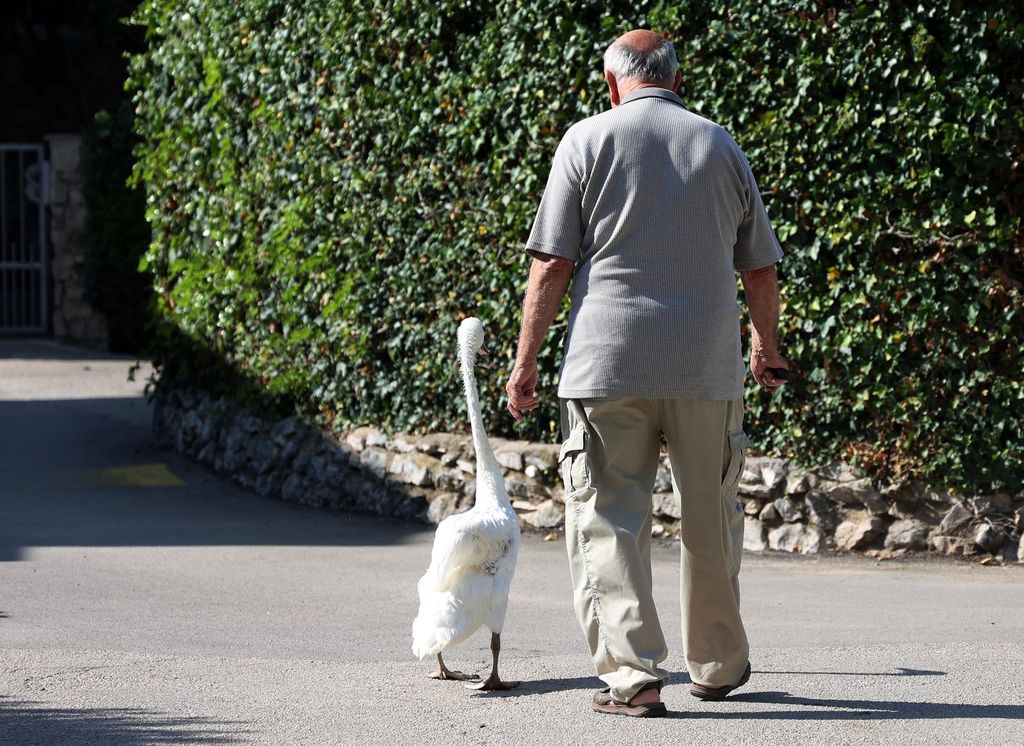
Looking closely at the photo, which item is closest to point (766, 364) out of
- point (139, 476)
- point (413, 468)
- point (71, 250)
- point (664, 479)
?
point (664, 479)

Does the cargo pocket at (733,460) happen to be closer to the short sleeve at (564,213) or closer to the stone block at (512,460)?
the short sleeve at (564,213)

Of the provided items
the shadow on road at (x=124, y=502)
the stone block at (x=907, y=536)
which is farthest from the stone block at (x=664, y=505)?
the shadow on road at (x=124, y=502)

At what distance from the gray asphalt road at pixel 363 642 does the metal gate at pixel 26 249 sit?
10183mm

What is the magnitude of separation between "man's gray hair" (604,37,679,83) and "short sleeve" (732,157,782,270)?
36 cm

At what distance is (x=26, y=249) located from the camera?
20.5 metres

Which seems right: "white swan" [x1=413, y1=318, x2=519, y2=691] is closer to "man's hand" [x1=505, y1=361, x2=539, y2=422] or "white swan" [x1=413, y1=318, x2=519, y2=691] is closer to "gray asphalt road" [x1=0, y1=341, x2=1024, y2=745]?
"gray asphalt road" [x1=0, y1=341, x2=1024, y2=745]

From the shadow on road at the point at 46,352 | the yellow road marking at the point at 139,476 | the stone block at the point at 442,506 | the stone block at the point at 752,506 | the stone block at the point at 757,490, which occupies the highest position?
the stone block at the point at 757,490

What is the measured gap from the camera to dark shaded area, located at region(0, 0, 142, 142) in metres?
22.6

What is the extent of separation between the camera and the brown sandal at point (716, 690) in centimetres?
450

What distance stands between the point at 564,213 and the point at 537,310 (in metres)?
0.30

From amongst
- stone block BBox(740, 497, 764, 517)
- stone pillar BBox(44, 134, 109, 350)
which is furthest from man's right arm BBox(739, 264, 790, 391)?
stone pillar BBox(44, 134, 109, 350)

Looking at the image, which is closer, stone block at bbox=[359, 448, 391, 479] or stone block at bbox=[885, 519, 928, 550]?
stone block at bbox=[885, 519, 928, 550]

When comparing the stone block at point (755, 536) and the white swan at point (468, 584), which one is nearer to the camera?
the white swan at point (468, 584)

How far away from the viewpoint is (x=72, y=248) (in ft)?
60.1
